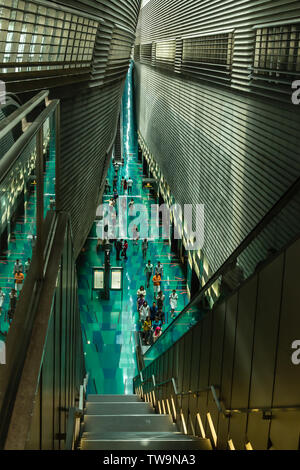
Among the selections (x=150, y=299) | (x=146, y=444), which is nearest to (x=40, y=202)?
(x=146, y=444)

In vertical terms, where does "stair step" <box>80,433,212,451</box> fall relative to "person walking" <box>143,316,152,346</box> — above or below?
above

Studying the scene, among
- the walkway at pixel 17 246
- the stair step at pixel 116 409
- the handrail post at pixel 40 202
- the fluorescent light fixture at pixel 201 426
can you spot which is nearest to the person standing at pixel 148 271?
the stair step at pixel 116 409

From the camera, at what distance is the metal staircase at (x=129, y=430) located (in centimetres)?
386

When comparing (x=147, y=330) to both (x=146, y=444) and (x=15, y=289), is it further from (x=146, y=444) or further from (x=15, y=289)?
(x=15, y=289)

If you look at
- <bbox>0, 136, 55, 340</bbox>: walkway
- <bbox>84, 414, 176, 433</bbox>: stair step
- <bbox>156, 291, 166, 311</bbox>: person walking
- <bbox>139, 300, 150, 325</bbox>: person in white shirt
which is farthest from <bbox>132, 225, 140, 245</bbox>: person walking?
<bbox>0, 136, 55, 340</bbox>: walkway

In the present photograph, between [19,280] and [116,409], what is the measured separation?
560 centimetres

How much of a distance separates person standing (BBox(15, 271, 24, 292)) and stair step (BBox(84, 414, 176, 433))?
372 cm

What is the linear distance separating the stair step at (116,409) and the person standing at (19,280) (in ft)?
17.2

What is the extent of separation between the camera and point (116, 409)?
287 inches

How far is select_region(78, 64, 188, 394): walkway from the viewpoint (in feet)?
38.4

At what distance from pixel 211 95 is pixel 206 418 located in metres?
9.56

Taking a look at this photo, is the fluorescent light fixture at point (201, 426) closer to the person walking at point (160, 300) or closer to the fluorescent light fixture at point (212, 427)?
the fluorescent light fixture at point (212, 427)

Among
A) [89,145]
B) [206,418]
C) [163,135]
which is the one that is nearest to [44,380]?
[206,418]

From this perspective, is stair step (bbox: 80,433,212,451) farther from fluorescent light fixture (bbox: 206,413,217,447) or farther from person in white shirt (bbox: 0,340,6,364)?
person in white shirt (bbox: 0,340,6,364)
